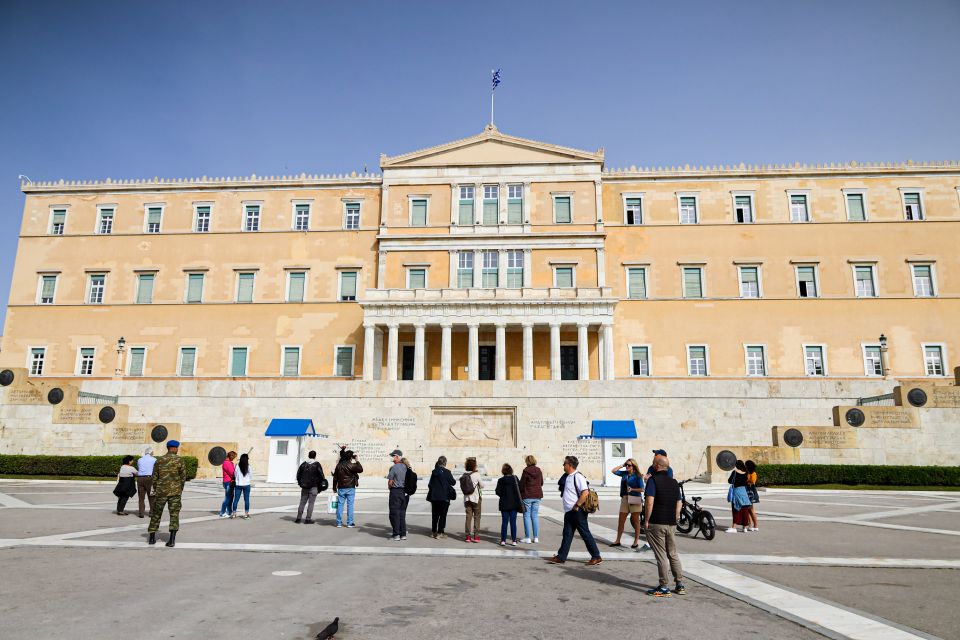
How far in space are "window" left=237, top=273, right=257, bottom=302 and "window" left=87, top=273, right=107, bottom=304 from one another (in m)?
9.96

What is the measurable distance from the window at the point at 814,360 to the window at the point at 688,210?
37.3 ft

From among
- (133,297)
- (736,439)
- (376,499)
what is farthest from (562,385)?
(133,297)

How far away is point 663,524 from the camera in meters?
8.60

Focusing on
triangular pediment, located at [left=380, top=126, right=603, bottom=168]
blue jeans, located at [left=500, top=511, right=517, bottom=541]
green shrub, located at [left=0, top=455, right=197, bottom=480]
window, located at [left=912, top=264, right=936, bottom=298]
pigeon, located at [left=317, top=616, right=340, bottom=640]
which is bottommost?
pigeon, located at [left=317, top=616, right=340, bottom=640]

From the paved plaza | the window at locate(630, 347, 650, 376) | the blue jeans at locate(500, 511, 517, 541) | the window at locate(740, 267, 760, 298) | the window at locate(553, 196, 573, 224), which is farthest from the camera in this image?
the window at locate(553, 196, 573, 224)

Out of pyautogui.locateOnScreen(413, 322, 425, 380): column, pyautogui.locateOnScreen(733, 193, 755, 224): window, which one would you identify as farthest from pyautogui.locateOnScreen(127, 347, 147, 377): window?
pyautogui.locateOnScreen(733, 193, 755, 224): window

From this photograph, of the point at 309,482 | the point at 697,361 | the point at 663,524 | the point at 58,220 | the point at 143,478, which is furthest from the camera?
the point at 58,220

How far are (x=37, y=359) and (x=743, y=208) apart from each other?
5062 centimetres

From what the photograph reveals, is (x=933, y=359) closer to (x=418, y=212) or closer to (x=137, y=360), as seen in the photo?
(x=418, y=212)

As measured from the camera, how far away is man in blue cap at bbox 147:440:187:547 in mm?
11367

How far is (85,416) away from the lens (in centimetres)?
3027

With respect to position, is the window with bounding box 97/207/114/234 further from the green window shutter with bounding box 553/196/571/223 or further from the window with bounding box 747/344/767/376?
the window with bounding box 747/344/767/376

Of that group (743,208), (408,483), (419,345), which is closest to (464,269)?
(419,345)

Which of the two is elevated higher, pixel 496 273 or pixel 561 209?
pixel 561 209
